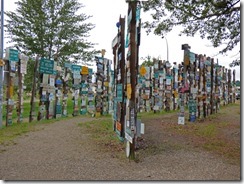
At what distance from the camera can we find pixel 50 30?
21.2 metres

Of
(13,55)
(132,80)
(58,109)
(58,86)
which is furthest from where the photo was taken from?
(58,109)

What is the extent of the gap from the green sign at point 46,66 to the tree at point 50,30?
7.54 metres

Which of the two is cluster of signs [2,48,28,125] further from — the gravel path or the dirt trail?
the gravel path

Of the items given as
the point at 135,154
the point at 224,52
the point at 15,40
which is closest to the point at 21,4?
the point at 15,40

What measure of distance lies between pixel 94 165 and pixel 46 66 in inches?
308

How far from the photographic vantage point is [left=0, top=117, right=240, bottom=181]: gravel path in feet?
15.6

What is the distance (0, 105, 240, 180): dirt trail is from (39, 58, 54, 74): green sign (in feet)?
17.7

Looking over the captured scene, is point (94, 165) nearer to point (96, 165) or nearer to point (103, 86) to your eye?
point (96, 165)

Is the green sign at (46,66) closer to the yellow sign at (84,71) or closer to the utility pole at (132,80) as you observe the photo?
the yellow sign at (84,71)

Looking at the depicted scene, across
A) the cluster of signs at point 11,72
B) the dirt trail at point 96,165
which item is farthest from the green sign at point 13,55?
the dirt trail at point 96,165

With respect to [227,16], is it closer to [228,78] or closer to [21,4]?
[21,4]

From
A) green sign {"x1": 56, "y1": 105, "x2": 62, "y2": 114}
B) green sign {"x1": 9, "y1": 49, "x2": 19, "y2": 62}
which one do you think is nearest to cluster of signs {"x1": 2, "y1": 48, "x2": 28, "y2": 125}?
green sign {"x1": 9, "y1": 49, "x2": 19, "y2": 62}

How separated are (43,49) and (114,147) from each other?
50.9 ft

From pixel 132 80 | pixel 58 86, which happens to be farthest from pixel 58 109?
pixel 132 80
